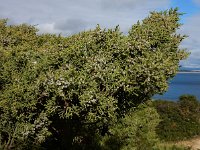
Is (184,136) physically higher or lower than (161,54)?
lower

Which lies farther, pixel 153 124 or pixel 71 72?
pixel 153 124

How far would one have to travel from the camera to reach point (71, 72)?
11531 millimetres

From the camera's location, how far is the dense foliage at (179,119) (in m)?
35.9

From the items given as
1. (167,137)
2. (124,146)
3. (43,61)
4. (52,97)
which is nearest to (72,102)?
(52,97)

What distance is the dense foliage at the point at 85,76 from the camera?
11578 mm

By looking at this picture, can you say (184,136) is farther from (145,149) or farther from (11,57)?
(11,57)

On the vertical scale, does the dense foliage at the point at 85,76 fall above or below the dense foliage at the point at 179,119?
above

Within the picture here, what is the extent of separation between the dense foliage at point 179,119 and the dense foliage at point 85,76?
2303 cm

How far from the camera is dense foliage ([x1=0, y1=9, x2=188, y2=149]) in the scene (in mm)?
11578

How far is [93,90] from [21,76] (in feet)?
7.61

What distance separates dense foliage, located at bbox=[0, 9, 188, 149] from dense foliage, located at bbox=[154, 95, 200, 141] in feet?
75.6

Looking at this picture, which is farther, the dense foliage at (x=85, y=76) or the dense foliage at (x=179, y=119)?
the dense foliage at (x=179, y=119)

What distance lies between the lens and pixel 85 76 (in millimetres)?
11469

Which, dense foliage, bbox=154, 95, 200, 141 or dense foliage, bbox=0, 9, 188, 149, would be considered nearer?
dense foliage, bbox=0, 9, 188, 149
